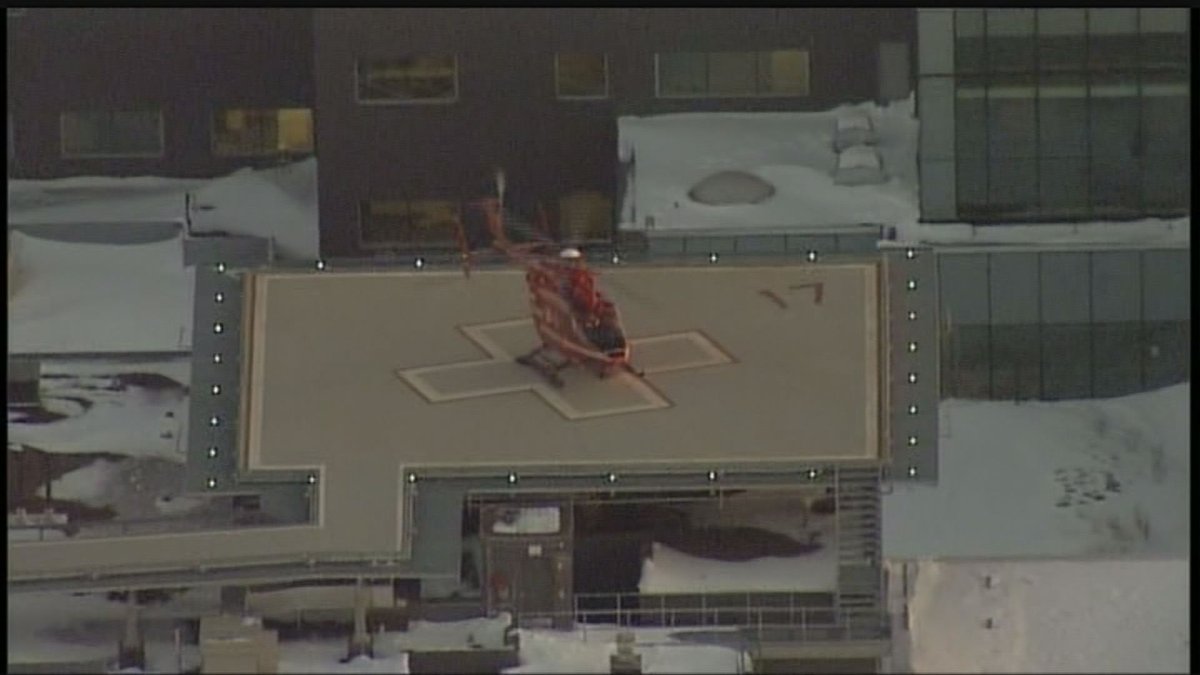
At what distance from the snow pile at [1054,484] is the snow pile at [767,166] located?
3.42 meters

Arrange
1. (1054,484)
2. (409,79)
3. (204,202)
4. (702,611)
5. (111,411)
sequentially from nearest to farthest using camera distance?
1. (702,611)
2. (1054,484)
3. (111,411)
4. (409,79)
5. (204,202)

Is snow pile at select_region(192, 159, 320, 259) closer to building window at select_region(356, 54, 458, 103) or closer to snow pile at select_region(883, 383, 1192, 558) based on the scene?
building window at select_region(356, 54, 458, 103)

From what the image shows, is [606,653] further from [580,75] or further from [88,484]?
[580,75]

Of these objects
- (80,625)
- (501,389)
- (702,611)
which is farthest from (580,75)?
(80,625)

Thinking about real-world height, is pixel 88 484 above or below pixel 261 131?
below

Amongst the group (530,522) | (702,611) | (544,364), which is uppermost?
(544,364)

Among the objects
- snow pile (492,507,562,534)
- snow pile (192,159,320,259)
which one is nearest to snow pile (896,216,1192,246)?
snow pile (492,507,562,534)

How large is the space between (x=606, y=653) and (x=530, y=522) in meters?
2.59

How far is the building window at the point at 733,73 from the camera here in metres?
47.0

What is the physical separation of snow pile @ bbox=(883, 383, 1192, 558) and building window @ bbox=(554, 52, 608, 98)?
312 inches

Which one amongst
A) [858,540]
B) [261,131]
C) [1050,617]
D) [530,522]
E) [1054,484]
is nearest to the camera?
[1050,617]

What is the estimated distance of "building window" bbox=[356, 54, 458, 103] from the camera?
154ft

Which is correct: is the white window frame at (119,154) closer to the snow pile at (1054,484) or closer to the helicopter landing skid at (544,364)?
the helicopter landing skid at (544,364)

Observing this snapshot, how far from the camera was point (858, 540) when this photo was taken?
125 feet
